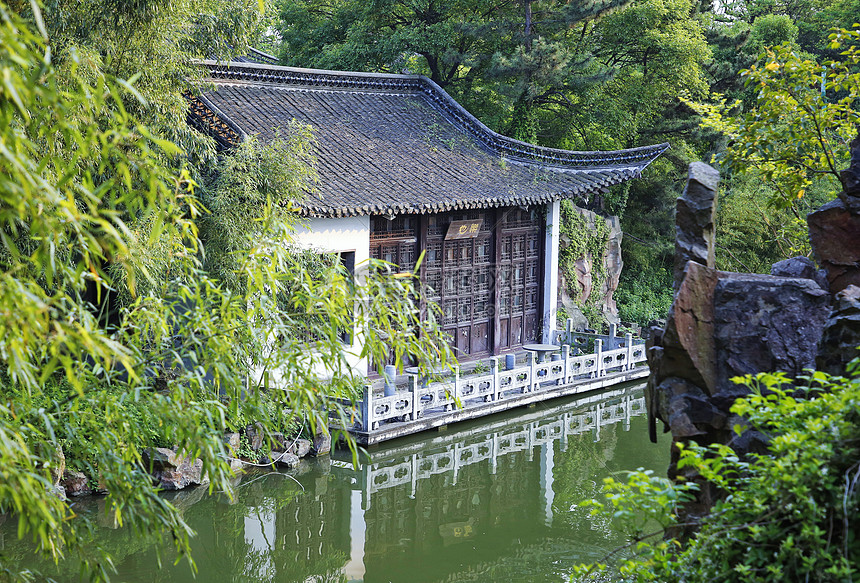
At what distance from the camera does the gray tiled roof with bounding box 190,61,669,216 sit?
10219 mm

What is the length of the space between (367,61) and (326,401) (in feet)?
41.0

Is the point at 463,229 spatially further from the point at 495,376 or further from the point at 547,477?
the point at 547,477

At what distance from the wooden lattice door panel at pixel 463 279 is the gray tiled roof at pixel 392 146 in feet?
1.98

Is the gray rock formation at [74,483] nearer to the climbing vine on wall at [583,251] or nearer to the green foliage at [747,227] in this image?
the climbing vine on wall at [583,251]

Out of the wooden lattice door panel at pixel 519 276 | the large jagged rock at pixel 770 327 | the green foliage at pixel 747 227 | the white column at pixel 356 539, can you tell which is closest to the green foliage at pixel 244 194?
the white column at pixel 356 539

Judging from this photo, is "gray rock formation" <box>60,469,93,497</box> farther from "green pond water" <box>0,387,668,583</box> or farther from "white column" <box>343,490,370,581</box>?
"white column" <box>343,490,370,581</box>

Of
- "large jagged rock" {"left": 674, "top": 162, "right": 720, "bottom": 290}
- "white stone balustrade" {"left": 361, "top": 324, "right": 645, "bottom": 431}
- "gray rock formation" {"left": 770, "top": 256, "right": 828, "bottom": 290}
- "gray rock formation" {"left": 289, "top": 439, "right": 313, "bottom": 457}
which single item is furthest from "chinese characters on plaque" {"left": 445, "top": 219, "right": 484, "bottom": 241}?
"large jagged rock" {"left": 674, "top": 162, "right": 720, "bottom": 290}

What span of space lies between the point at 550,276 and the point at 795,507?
10140 mm

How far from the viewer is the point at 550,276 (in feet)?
42.1

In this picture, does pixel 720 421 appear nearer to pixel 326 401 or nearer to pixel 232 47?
pixel 326 401

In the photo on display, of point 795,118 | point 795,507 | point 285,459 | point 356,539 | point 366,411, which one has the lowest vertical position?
point 356,539

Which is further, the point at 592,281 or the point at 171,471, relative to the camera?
the point at 592,281

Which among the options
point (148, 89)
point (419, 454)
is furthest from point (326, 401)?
point (419, 454)

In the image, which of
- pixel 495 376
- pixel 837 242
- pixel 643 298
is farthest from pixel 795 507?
pixel 643 298
